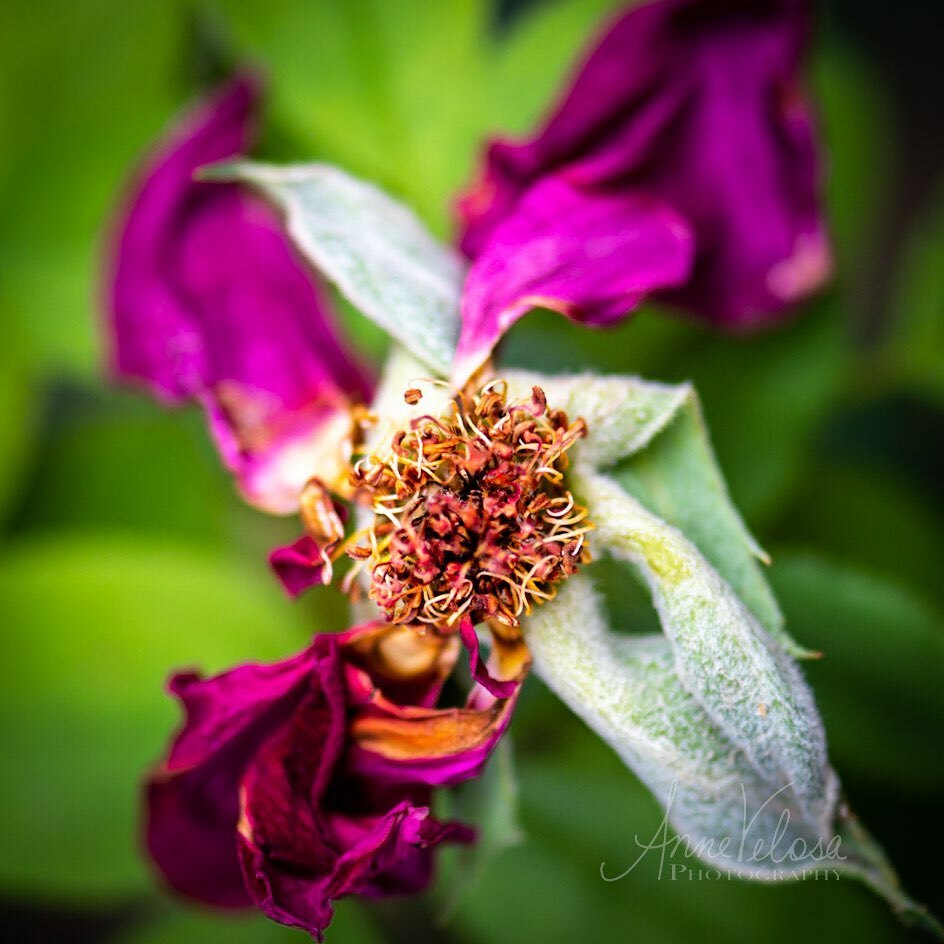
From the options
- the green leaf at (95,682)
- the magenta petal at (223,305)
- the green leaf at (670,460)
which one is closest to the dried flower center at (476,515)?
the green leaf at (670,460)

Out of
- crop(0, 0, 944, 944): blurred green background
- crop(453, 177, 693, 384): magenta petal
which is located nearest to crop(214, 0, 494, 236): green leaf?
crop(0, 0, 944, 944): blurred green background

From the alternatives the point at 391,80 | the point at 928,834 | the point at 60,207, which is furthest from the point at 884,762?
the point at 60,207

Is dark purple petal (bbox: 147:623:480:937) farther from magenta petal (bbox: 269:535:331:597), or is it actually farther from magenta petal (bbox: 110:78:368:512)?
magenta petal (bbox: 110:78:368:512)

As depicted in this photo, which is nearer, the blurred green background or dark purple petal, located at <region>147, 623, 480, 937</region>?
dark purple petal, located at <region>147, 623, 480, 937</region>

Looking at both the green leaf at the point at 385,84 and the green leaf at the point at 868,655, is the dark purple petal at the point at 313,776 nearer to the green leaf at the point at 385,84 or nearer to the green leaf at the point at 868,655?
the green leaf at the point at 868,655

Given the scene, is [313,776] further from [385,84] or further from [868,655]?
[385,84]

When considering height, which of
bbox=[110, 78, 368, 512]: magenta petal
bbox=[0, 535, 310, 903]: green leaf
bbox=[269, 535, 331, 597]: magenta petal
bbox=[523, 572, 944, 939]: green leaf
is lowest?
bbox=[0, 535, 310, 903]: green leaf
